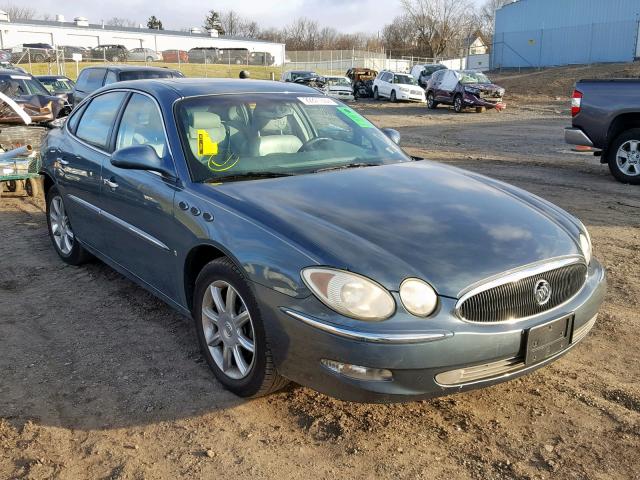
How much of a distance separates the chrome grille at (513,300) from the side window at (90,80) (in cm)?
1412

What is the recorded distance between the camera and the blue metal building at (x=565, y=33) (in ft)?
123

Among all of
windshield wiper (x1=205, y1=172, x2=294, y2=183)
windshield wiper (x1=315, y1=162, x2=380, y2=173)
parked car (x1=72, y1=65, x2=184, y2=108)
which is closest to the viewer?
windshield wiper (x1=205, y1=172, x2=294, y2=183)

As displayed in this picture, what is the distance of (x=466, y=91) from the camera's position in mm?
24641

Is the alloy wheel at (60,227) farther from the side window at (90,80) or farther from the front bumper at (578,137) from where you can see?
the side window at (90,80)

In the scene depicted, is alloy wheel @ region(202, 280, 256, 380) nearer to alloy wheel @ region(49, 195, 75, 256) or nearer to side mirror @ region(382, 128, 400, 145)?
side mirror @ region(382, 128, 400, 145)

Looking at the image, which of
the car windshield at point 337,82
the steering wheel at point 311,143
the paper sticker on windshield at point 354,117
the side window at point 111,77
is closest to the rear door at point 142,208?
the steering wheel at point 311,143

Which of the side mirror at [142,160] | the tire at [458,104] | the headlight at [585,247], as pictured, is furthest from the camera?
the tire at [458,104]

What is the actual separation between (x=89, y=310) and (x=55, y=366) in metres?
0.90

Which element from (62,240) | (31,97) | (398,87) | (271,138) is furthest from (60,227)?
(398,87)

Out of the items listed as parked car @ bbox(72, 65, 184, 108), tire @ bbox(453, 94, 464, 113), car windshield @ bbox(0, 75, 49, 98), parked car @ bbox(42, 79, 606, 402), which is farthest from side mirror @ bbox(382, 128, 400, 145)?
tire @ bbox(453, 94, 464, 113)

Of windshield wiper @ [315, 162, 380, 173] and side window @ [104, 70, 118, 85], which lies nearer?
windshield wiper @ [315, 162, 380, 173]

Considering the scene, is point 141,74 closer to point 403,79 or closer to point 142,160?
point 142,160

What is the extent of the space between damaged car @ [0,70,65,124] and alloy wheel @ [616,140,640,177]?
11844 millimetres

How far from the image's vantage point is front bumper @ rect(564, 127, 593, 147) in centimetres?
922
